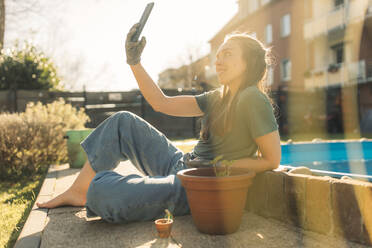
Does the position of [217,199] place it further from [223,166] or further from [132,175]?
[132,175]

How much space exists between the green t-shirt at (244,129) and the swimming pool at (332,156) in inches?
163

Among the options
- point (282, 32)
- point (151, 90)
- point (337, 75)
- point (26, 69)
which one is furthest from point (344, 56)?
point (151, 90)

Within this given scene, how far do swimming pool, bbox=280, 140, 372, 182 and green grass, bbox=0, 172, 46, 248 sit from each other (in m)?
4.16

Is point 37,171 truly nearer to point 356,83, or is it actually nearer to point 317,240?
point 317,240

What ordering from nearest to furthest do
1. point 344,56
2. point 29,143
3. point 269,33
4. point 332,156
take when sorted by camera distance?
point 29,143
point 332,156
point 344,56
point 269,33

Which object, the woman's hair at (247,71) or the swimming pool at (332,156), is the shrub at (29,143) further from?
the swimming pool at (332,156)

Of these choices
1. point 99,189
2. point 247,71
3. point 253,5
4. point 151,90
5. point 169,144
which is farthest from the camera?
point 253,5

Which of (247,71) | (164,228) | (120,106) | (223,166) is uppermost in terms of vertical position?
(120,106)

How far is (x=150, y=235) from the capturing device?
1.98 m

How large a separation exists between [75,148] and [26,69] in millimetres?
7734

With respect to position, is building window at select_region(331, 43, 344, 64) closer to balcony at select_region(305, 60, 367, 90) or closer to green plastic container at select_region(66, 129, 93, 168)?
→ balcony at select_region(305, 60, 367, 90)

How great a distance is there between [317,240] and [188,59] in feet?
112

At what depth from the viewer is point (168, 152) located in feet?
8.43

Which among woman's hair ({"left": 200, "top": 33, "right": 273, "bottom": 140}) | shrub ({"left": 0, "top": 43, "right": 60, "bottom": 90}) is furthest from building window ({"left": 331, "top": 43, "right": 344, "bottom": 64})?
woman's hair ({"left": 200, "top": 33, "right": 273, "bottom": 140})
